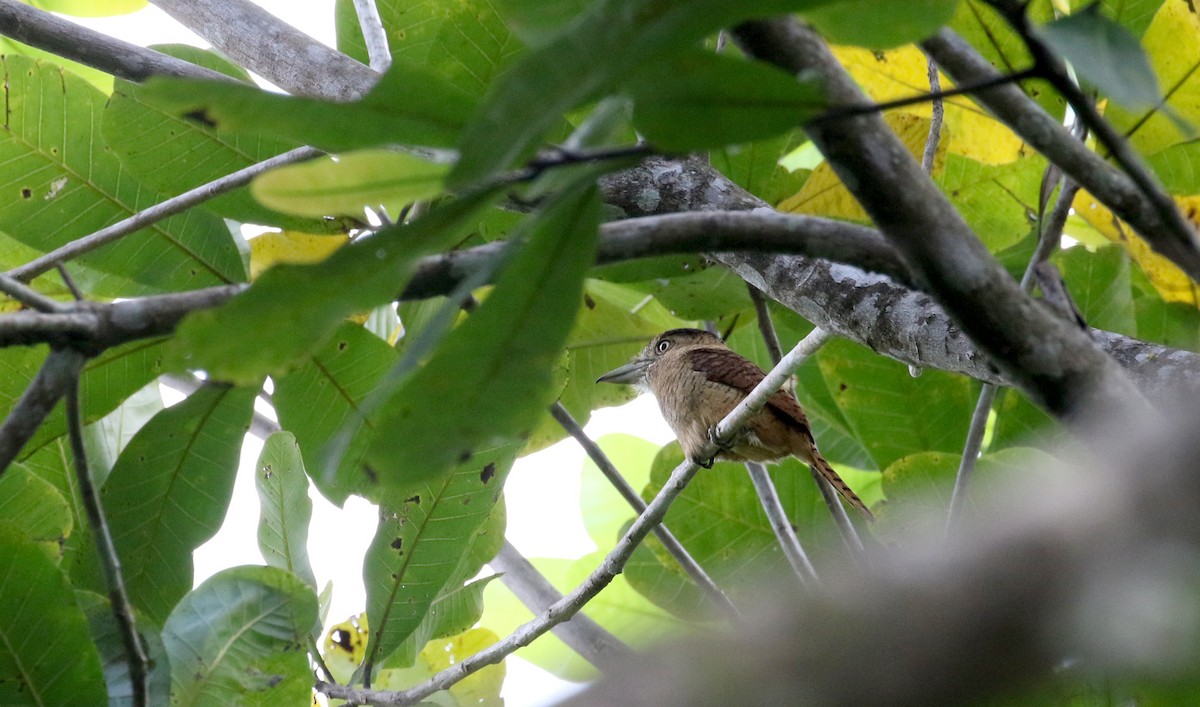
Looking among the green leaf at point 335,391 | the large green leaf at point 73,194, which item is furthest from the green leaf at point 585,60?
the large green leaf at point 73,194

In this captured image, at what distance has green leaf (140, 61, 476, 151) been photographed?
36.6 inches

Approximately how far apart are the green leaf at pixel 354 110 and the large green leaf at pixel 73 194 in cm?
148

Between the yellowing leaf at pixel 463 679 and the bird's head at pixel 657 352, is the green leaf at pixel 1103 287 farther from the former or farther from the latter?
the yellowing leaf at pixel 463 679

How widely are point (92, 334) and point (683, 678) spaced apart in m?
0.66

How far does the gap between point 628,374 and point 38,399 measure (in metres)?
2.43

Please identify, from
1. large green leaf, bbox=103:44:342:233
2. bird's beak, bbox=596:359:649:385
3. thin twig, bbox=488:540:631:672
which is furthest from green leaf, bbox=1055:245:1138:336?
large green leaf, bbox=103:44:342:233

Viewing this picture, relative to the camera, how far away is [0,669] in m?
1.72

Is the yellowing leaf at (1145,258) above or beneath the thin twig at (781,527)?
above

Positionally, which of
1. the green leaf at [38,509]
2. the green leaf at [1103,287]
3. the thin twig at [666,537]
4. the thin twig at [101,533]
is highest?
the green leaf at [1103,287]

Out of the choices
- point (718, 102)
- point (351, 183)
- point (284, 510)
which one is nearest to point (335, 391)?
point (284, 510)

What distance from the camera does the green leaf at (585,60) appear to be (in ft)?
2.46

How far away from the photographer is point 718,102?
84 cm

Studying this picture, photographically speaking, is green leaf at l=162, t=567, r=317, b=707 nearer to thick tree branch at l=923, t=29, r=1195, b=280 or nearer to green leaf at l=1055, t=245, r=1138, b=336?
thick tree branch at l=923, t=29, r=1195, b=280

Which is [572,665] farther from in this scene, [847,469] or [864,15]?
[864,15]
